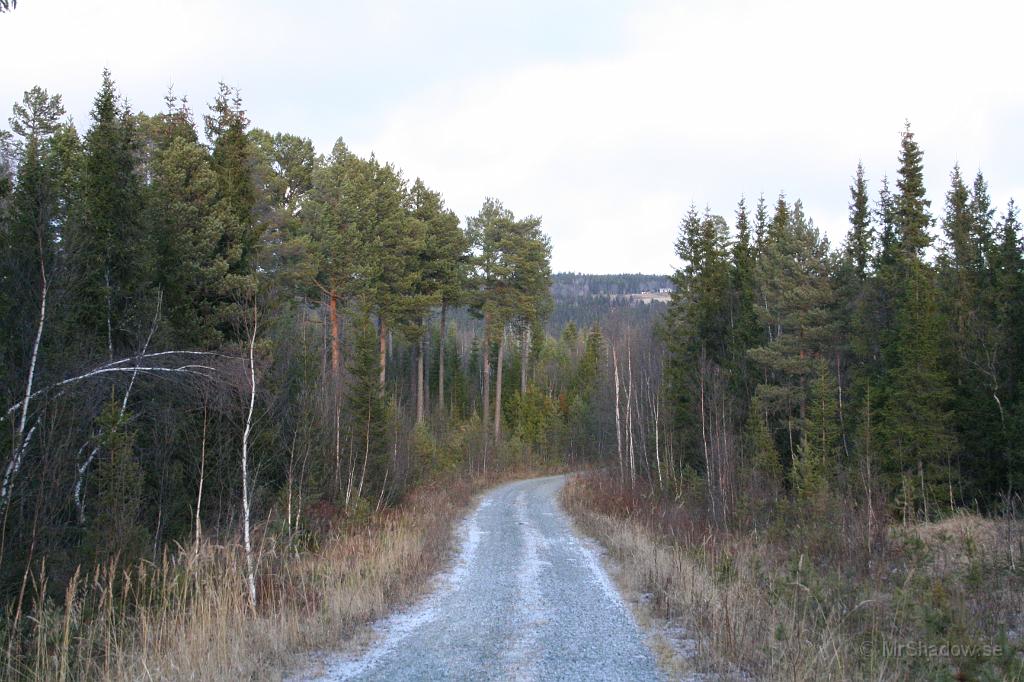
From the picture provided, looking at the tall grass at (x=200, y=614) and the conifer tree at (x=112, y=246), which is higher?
the conifer tree at (x=112, y=246)

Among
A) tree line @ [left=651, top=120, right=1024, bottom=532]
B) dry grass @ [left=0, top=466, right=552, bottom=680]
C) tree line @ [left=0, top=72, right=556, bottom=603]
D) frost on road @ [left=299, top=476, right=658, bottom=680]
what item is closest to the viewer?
dry grass @ [left=0, top=466, right=552, bottom=680]

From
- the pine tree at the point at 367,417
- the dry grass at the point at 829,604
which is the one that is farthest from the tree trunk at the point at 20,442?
the pine tree at the point at 367,417

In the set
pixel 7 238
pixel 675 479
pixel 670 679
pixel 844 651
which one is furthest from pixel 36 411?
pixel 675 479

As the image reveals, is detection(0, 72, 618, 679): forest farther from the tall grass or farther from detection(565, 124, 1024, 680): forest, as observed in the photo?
detection(565, 124, 1024, 680): forest

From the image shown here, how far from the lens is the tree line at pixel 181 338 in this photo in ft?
31.0

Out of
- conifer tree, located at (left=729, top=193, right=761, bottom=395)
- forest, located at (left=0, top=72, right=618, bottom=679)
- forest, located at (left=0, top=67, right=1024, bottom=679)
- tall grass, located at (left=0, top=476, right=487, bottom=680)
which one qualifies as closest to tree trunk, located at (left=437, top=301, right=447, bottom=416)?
forest, located at (left=0, top=67, right=1024, bottom=679)

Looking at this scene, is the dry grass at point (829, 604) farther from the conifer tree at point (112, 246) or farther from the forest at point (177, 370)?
the conifer tree at point (112, 246)

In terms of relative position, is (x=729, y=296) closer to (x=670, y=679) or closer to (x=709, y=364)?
(x=709, y=364)

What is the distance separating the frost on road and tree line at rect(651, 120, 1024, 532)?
854cm

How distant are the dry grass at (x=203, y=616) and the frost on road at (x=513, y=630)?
1.72 feet

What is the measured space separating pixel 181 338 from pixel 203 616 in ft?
33.3

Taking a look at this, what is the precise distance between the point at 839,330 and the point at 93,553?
31.2 metres

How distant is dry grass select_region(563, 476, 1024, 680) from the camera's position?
5.86 m

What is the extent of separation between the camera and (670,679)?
630 centimetres
